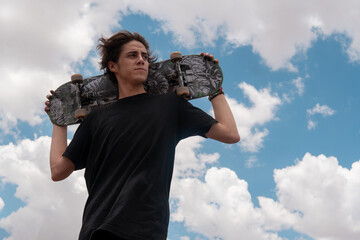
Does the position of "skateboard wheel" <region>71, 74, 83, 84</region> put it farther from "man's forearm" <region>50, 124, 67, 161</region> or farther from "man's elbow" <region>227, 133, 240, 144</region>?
"man's elbow" <region>227, 133, 240, 144</region>

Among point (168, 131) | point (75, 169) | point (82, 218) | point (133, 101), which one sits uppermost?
point (133, 101)

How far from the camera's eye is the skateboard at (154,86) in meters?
4.29

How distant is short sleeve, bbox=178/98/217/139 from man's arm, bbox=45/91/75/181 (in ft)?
4.39

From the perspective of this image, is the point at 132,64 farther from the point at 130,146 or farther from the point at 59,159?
the point at 59,159

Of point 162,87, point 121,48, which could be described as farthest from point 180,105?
point 121,48

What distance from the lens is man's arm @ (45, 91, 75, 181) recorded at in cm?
406

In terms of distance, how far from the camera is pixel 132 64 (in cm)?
391

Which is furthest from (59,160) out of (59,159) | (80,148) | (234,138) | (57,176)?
(234,138)

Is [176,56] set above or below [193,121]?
above

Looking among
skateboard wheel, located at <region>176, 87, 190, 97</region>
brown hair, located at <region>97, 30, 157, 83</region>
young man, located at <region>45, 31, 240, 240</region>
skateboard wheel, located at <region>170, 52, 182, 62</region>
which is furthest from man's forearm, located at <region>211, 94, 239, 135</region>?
brown hair, located at <region>97, 30, 157, 83</region>

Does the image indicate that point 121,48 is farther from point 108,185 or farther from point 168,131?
point 108,185

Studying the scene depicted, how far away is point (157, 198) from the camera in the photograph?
3172mm

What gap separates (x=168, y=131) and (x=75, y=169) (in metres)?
1.28

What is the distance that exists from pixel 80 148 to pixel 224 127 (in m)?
1.57
